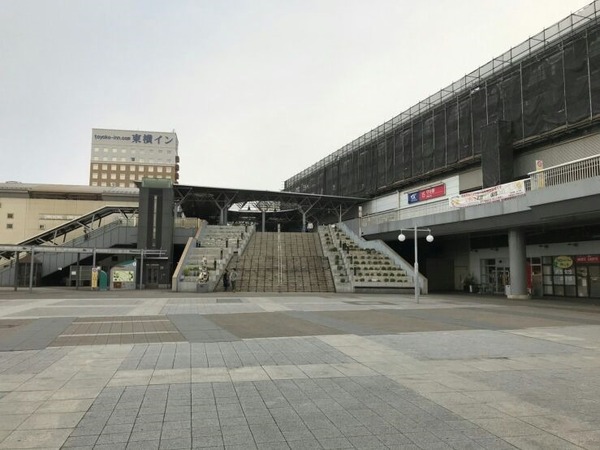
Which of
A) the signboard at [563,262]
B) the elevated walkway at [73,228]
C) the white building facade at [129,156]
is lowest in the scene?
the signboard at [563,262]

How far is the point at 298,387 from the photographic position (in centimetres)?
692

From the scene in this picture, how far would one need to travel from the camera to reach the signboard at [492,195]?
87.9 feet

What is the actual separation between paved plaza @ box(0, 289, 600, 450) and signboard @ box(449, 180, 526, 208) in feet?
48.2

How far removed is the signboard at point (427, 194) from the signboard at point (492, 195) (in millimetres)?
10795

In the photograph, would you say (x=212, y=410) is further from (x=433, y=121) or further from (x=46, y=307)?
(x=433, y=121)

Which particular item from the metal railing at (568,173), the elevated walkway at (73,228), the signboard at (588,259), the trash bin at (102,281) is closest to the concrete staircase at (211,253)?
the trash bin at (102,281)

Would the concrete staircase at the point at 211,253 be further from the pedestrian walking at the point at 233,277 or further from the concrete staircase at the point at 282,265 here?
the pedestrian walking at the point at 233,277

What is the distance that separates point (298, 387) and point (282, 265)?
30899mm

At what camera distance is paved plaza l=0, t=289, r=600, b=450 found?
4.91 m

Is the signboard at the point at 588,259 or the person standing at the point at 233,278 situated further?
the person standing at the point at 233,278

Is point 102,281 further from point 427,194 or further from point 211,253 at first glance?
point 427,194

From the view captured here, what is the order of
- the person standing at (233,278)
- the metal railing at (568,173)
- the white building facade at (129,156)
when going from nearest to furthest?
the metal railing at (568,173) → the person standing at (233,278) → the white building facade at (129,156)

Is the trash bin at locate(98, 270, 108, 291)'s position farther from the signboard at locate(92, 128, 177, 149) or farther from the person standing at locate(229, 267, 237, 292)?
the signboard at locate(92, 128, 177, 149)

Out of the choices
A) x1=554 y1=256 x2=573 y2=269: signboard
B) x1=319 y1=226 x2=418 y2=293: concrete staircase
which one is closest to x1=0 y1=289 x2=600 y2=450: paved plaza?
x1=319 y1=226 x2=418 y2=293: concrete staircase
